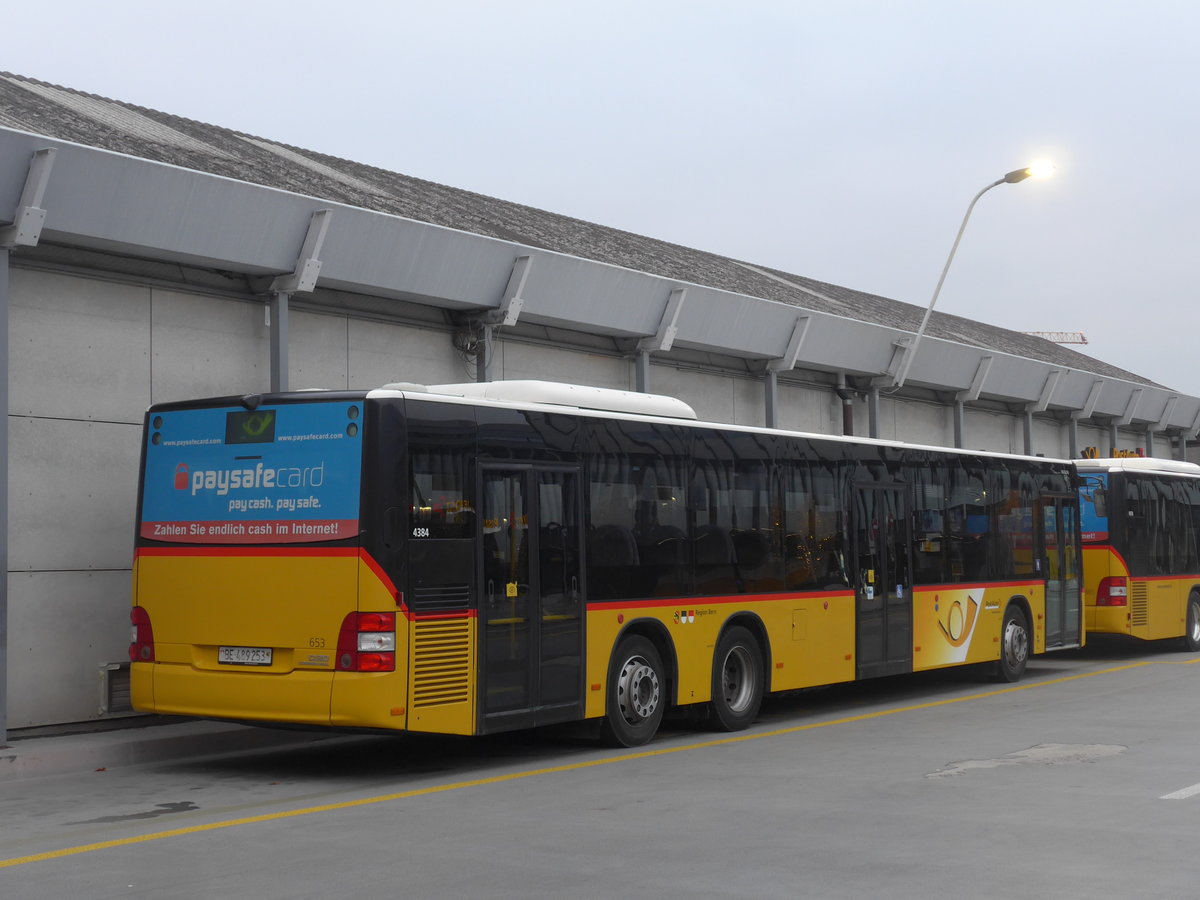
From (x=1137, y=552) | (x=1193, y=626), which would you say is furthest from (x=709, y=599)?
(x=1193, y=626)

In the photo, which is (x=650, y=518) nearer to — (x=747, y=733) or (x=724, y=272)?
(x=747, y=733)

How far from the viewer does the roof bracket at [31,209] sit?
1337 centimetres

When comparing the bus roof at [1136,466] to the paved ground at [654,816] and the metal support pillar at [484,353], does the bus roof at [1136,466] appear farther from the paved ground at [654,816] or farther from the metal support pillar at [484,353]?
the metal support pillar at [484,353]

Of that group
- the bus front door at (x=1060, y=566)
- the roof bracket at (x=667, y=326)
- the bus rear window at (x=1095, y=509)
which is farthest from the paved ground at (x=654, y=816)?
the bus rear window at (x=1095, y=509)

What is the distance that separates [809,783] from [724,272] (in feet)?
66.0

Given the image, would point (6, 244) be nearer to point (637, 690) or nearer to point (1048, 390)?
point (637, 690)

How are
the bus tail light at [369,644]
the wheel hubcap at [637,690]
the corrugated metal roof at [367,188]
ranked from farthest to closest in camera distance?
the corrugated metal roof at [367,188] < the wheel hubcap at [637,690] < the bus tail light at [369,644]

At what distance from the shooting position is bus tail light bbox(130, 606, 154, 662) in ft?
40.8

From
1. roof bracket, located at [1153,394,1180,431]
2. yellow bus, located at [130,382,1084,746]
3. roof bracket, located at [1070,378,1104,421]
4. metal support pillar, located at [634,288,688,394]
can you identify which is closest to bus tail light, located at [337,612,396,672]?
yellow bus, located at [130,382,1084,746]

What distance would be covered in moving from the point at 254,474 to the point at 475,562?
1.84 metres

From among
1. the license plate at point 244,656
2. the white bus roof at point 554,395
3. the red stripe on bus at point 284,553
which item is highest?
the white bus roof at point 554,395

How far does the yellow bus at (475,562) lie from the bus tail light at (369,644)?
0.05 feet

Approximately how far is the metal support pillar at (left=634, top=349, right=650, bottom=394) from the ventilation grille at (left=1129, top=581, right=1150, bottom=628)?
350 inches

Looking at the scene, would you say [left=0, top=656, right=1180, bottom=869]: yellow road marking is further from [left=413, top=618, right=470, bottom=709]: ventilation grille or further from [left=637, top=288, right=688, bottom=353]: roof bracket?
[left=637, top=288, right=688, bottom=353]: roof bracket
